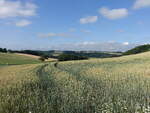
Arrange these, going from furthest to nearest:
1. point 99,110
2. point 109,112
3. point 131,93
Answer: point 131,93 → point 99,110 → point 109,112

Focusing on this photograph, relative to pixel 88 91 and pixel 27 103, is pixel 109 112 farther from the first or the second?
pixel 88 91

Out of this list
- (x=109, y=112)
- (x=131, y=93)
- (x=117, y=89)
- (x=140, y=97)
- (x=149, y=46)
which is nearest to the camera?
(x=109, y=112)

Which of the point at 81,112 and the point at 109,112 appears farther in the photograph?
the point at 81,112

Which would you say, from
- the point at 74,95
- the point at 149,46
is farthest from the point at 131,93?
the point at 149,46

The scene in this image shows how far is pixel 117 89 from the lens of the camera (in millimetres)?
10844

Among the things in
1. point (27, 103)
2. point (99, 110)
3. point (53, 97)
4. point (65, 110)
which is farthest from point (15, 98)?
point (99, 110)

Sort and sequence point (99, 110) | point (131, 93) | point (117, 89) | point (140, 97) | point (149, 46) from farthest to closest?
point (149, 46)
point (117, 89)
point (131, 93)
point (140, 97)
point (99, 110)

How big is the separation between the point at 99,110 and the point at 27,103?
2.51 meters

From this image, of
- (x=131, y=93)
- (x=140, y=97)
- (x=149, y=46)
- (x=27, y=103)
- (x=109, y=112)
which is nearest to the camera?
(x=109, y=112)

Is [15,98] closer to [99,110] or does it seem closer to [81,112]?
[81,112]

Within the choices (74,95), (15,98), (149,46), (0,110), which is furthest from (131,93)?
(149,46)

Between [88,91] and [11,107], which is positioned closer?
[11,107]

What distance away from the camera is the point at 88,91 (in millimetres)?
10180

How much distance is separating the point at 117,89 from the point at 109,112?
4687 mm
